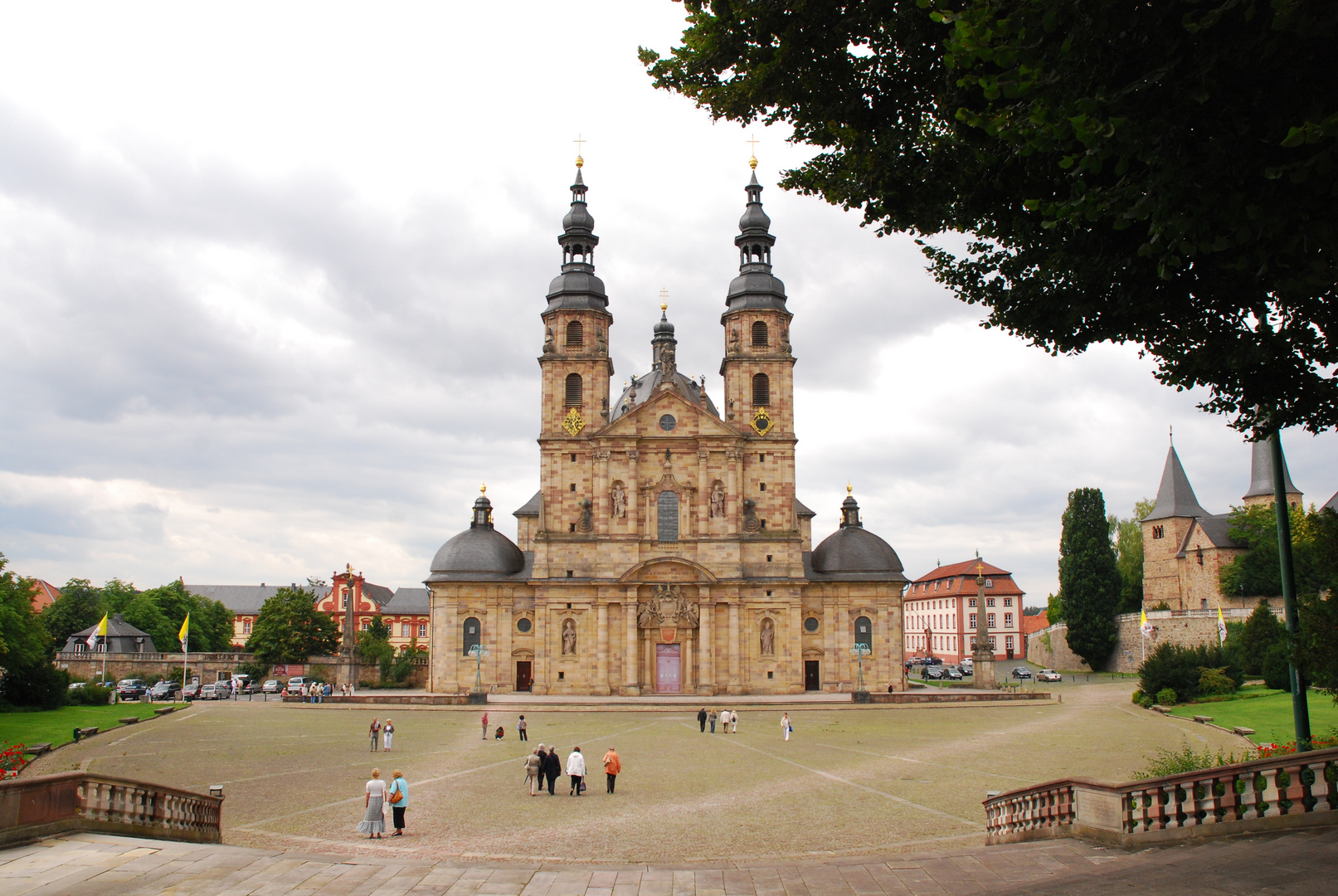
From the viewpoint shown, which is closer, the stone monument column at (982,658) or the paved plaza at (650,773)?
the paved plaza at (650,773)

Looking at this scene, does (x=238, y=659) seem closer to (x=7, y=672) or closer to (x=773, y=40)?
(x=7, y=672)

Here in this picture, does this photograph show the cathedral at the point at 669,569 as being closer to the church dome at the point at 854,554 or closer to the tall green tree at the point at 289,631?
the church dome at the point at 854,554

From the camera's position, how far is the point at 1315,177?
24.6 ft

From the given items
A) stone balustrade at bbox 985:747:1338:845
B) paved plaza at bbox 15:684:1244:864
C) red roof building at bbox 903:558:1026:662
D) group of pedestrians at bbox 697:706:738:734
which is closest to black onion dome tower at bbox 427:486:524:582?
paved plaza at bbox 15:684:1244:864

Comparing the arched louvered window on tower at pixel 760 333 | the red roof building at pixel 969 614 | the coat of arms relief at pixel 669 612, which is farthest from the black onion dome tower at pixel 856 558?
the red roof building at pixel 969 614

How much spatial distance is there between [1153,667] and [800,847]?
116 ft

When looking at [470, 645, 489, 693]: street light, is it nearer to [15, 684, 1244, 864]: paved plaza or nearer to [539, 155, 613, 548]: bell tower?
[539, 155, 613, 548]: bell tower

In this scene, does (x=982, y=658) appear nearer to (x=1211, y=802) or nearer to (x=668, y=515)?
(x=668, y=515)

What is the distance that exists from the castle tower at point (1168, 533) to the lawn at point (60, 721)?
242ft

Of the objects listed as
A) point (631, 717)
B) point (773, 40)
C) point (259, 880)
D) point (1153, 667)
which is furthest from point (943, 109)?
point (1153, 667)

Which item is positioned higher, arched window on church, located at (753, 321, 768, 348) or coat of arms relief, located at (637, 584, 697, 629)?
arched window on church, located at (753, 321, 768, 348)

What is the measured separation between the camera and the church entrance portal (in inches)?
2127

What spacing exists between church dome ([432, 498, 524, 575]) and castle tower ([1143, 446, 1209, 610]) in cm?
5360

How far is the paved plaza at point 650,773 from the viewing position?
15820 millimetres
